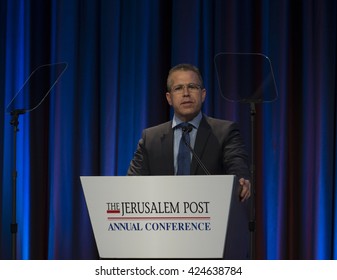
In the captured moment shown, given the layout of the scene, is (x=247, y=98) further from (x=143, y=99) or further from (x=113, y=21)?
(x=113, y=21)

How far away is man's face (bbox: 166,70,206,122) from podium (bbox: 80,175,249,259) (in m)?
1.12

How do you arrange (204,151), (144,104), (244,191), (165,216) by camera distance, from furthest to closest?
(144,104)
(204,151)
(244,191)
(165,216)

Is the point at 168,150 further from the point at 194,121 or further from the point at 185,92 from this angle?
the point at 185,92

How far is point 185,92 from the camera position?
3.15 metres

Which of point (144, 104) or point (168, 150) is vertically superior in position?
point (144, 104)

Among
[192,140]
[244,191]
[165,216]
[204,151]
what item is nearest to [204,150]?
[204,151]

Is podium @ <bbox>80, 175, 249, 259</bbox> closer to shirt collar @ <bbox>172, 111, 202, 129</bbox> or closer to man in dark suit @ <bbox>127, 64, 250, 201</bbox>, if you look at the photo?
man in dark suit @ <bbox>127, 64, 250, 201</bbox>

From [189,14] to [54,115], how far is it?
3.95ft

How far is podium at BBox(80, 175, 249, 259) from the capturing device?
6.59 feet

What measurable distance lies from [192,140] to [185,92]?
26 centimetres

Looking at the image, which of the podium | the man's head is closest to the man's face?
the man's head

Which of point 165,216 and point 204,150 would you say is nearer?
point 165,216

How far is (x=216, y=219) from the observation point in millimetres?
2010

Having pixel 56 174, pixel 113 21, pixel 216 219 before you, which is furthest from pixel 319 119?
pixel 216 219
